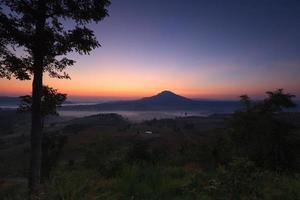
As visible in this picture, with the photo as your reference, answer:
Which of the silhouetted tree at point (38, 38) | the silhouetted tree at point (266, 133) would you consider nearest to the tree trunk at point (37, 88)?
the silhouetted tree at point (38, 38)

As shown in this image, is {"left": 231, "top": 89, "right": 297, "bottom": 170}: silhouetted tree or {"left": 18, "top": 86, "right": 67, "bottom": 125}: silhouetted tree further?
{"left": 231, "top": 89, "right": 297, "bottom": 170}: silhouetted tree

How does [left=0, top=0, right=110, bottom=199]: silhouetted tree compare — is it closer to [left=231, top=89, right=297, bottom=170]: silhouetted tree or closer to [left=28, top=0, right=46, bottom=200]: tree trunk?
[left=28, top=0, right=46, bottom=200]: tree trunk

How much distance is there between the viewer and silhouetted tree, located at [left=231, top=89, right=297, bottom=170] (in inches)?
766

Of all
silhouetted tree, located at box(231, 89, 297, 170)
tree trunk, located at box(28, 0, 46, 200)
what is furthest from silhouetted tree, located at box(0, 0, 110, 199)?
silhouetted tree, located at box(231, 89, 297, 170)

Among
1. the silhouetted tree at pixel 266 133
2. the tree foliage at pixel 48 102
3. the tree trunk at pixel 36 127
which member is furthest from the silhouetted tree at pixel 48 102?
the silhouetted tree at pixel 266 133

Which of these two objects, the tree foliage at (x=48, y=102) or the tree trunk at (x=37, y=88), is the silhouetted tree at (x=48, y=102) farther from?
the tree trunk at (x=37, y=88)

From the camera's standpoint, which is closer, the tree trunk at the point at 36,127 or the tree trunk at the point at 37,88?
the tree trunk at the point at 37,88

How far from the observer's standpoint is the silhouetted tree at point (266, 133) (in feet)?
63.9

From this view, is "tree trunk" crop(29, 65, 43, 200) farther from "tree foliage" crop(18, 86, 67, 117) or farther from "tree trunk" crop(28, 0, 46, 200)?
"tree foliage" crop(18, 86, 67, 117)

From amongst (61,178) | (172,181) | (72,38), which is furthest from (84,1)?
(172,181)

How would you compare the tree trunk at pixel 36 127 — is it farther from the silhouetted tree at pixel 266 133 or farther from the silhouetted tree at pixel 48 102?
the silhouetted tree at pixel 266 133

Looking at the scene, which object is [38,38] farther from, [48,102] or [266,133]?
[266,133]

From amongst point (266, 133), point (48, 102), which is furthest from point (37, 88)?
point (266, 133)

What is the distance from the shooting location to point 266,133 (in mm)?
21703
